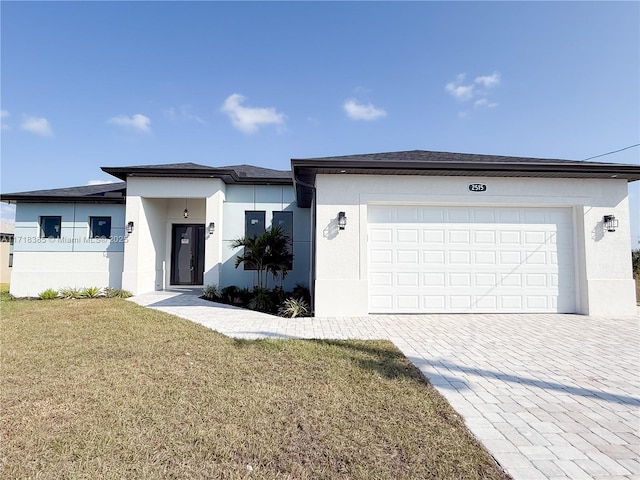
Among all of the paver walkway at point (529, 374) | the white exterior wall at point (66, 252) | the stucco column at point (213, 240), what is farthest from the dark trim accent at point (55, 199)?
the paver walkway at point (529, 374)

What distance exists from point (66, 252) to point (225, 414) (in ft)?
39.9

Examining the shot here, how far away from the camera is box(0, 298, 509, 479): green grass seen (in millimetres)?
2162

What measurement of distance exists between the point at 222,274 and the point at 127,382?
7711 millimetres

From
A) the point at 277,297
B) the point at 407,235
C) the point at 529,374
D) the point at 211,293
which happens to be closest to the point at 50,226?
the point at 211,293

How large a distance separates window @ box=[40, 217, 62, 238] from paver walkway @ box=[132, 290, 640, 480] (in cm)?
746

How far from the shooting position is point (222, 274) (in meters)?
11.2

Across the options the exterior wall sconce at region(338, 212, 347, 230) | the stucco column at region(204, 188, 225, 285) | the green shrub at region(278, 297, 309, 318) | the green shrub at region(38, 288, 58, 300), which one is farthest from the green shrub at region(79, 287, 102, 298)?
the exterior wall sconce at region(338, 212, 347, 230)

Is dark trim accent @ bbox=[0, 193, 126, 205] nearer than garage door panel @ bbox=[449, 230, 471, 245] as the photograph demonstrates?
No

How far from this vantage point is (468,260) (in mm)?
7707

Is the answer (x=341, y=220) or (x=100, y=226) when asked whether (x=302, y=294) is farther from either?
(x=100, y=226)

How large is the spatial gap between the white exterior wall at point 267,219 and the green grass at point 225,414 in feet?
20.9

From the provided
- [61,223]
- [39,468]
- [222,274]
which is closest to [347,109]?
[222,274]

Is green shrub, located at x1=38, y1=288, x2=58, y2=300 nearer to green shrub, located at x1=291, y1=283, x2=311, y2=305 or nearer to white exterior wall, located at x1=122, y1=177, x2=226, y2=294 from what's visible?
white exterior wall, located at x1=122, y1=177, x2=226, y2=294

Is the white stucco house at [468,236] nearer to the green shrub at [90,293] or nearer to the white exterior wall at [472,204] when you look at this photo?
the white exterior wall at [472,204]
